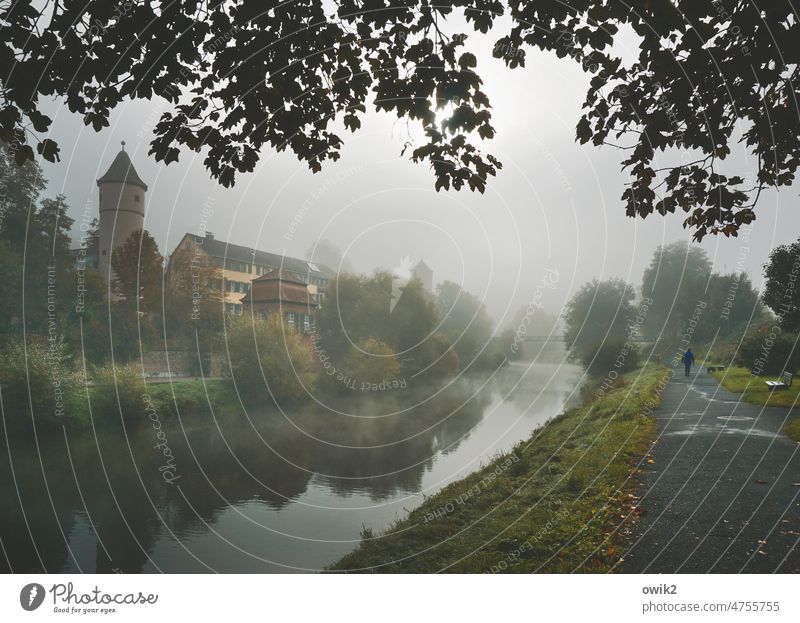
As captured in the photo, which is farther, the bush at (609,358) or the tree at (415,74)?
the bush at (609,358)

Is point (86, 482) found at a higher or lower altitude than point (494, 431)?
lower

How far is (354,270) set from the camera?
1805 cm

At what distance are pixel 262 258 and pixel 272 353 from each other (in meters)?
4.06

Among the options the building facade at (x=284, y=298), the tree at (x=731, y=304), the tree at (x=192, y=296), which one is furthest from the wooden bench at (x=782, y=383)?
the tree at (x=192, y=296)

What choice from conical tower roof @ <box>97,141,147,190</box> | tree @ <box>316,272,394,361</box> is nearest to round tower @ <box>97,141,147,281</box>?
conical tower roof @ <box>97,141,147,190</box>

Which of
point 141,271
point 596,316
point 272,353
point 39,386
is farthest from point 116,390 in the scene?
point 596,316

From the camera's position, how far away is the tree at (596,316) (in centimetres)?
2431

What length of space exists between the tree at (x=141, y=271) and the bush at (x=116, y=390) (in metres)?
2.45

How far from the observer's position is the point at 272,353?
20.2 m

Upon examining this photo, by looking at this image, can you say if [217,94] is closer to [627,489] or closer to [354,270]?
[627,489]

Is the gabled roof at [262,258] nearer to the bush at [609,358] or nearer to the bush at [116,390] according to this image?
the bush at [116,390]
